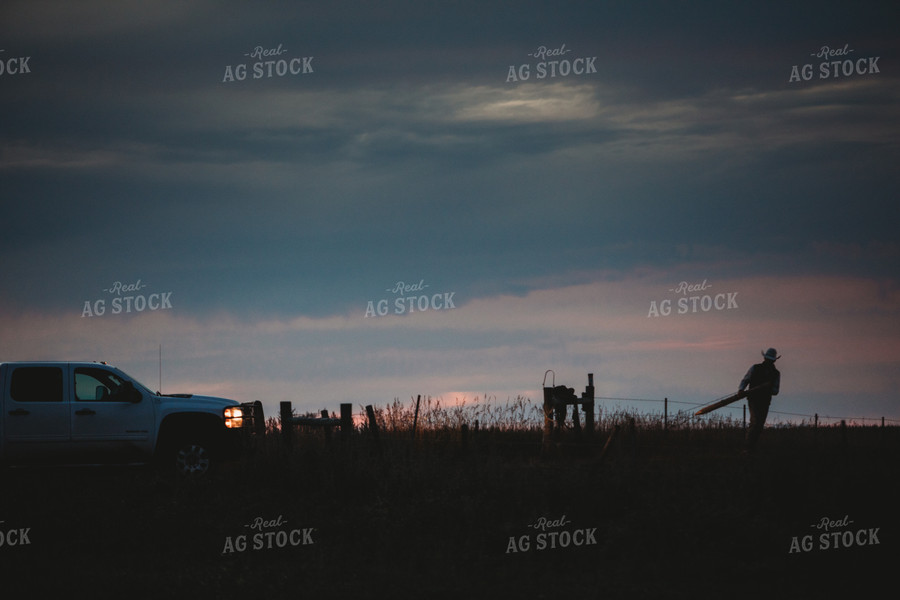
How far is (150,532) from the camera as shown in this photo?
16.7m

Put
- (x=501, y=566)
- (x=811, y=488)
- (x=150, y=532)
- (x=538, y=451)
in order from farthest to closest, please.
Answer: (x=538, y=451) < (x=811, y=488) < (x=150, y=532) < (x=501, y=566)

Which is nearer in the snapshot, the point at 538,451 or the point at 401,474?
the point at 401,474

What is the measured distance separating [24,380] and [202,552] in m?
5.88

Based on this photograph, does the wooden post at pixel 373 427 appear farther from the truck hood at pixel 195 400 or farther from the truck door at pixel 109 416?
the truck door at pixel 109 416

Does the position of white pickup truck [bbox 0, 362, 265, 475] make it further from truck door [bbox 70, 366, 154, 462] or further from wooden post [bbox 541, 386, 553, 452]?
wooden post [bbox 541, 386, 553, 452]

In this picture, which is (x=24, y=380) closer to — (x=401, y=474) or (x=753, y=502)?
(x=401, y=474)

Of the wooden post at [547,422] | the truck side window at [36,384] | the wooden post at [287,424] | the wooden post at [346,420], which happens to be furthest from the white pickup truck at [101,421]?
the wooden post at [547,422]

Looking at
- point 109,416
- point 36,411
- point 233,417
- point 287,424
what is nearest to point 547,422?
point 287,424

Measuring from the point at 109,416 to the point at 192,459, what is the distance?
186cm

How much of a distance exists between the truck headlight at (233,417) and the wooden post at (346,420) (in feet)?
8.81

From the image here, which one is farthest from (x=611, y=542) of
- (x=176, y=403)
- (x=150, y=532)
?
(x=176, y=403)

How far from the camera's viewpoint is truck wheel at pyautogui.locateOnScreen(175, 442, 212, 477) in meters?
19.8

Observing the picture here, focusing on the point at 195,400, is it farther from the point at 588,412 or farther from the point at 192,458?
the point at 588,412

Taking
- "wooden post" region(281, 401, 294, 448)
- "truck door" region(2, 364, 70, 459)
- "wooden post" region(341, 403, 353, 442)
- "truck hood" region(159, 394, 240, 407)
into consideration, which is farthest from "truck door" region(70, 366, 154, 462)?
"wooden post" region(341, 403, 353, 442)
